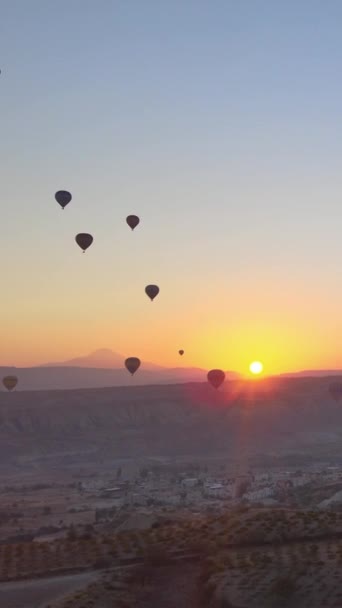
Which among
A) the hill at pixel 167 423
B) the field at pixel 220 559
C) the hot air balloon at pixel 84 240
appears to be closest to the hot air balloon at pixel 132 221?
the hot air balloon at pixel 84 240

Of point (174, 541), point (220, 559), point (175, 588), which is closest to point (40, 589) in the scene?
point (175, 588)

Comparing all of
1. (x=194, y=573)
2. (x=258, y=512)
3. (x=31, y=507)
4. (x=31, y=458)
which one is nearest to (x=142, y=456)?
(x=31, y=458)

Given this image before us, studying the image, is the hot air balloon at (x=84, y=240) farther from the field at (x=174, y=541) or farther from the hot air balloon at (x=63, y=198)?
the field at (x=174, y=541)

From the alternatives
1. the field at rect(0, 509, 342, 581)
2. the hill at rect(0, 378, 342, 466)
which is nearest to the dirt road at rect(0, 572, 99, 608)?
the field at rect(0, 509, 342, 581)

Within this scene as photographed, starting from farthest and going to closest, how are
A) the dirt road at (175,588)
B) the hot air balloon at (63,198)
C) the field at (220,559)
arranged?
the hot air balloon at (63,198), the dirt road at (175,588), the field at (220,559)

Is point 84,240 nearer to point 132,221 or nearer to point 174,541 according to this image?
point 132,221
